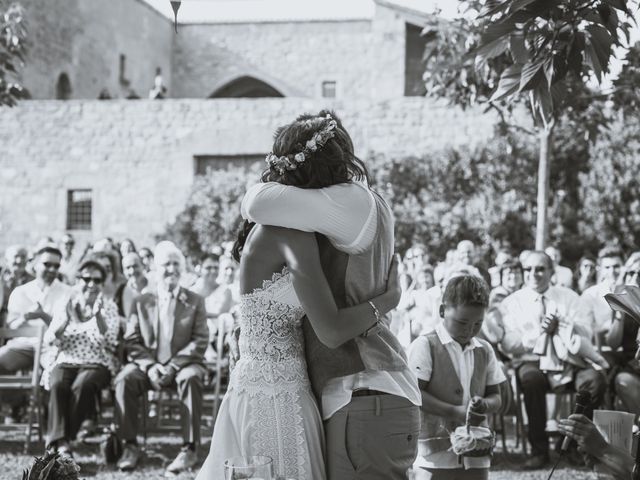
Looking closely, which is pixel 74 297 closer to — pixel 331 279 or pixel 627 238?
pixel 331 279

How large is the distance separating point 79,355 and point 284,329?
16.3 feet

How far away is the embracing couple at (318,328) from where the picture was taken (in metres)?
2.62

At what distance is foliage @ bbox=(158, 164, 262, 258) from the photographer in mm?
17641

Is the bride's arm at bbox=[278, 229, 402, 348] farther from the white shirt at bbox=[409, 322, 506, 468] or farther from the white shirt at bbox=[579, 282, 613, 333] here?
the white shirt at bbox=[579, 282, 613, 333]

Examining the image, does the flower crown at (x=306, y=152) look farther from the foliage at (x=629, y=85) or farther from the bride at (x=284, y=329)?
the foliage at (x=629, y=85)

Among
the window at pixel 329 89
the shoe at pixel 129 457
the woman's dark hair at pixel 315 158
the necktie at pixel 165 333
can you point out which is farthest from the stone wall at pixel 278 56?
the woman's dark hair at pixel 315 158

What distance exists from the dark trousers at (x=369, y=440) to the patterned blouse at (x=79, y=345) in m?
4.97

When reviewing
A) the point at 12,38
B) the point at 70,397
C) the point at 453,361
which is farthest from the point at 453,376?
the point at 12,38

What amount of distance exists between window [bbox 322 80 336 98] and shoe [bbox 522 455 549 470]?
2309cm

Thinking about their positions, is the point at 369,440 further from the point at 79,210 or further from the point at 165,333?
Answer: the point at 79,210

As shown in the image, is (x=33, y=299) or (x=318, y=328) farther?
(x=33, y=299)

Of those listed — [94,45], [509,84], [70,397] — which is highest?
[94,45]

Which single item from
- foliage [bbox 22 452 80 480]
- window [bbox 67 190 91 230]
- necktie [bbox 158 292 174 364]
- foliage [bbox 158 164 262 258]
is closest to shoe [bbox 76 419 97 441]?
necktie [bbox 158 292 174 364]

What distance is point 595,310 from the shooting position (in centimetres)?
785
